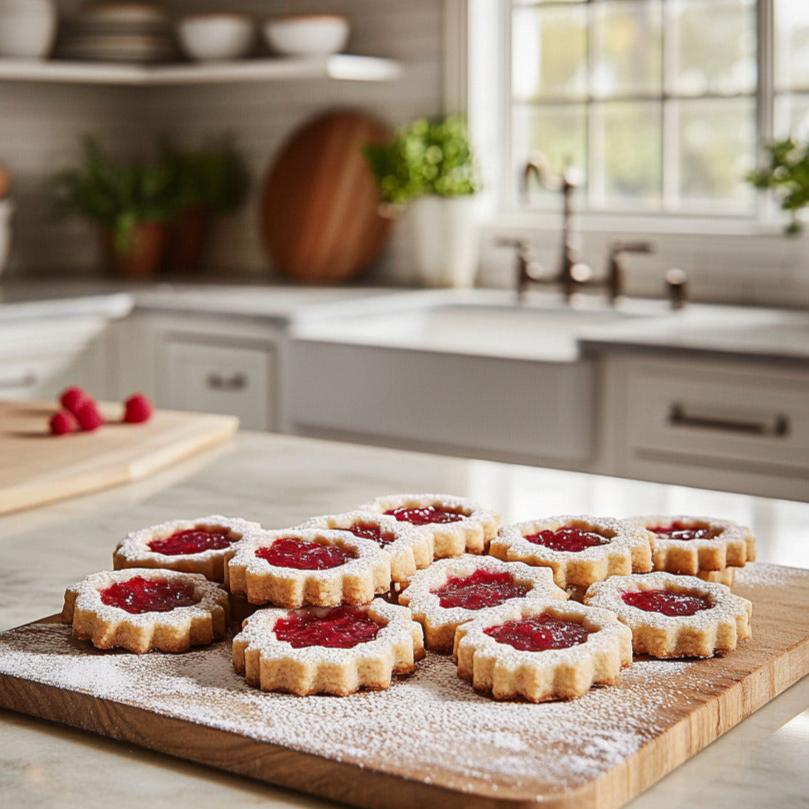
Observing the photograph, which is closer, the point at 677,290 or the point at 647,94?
the point at 677,290

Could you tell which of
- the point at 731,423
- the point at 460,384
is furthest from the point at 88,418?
the point at 731,423

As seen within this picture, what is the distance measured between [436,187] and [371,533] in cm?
278

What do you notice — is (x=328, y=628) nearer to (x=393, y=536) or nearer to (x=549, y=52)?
(x=393, y=536)

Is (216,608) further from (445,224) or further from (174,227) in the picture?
(174,227)

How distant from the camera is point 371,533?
1312 millimetres

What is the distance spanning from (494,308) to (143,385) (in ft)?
3.24

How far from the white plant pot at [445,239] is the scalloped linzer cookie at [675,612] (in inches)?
113

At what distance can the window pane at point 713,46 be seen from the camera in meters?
3.68

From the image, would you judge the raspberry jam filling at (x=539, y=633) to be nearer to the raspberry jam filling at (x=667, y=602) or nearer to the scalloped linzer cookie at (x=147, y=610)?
the raspberry jam filling at (x=667, y=602)

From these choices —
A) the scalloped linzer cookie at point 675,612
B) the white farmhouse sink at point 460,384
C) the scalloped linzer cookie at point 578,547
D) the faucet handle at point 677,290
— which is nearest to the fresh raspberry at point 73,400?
the scalloped linzer cookie at point 578,547

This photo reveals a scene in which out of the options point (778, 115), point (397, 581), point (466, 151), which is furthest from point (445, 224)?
point (397, 581)

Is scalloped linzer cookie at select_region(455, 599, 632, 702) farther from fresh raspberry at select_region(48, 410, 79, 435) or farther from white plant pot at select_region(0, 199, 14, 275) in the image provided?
white plant pot at select_region(0, 199, 14, 275)

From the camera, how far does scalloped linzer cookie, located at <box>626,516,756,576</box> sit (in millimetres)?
1290

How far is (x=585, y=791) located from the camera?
0.89 metres
